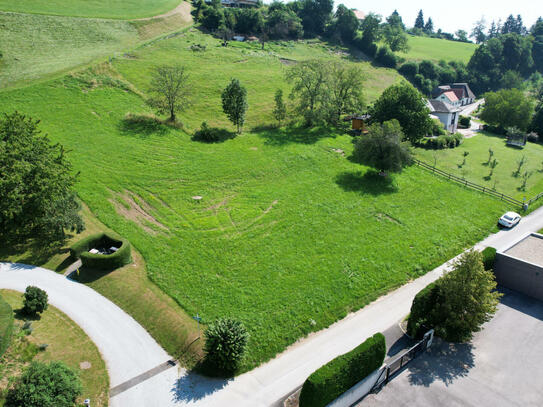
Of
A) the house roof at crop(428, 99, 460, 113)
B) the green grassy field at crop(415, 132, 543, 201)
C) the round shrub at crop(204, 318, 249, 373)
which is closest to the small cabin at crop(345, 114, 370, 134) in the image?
the green grassy field at crop(415, 132, 543, 201)

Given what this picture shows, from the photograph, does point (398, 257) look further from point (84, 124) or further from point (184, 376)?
point (84, 124)

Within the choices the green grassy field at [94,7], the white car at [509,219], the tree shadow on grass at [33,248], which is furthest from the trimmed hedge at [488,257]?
the green grassy field at [94,7]

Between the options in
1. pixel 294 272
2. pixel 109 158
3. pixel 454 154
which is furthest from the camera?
pixel 454 154

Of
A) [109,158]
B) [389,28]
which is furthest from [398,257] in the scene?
[389,28]

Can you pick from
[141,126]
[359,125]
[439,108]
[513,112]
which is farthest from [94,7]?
[513,112]

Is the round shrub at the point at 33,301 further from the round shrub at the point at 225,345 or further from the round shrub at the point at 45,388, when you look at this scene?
the round shrub at the point at 225,345

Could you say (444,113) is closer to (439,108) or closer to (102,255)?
(439,108)
